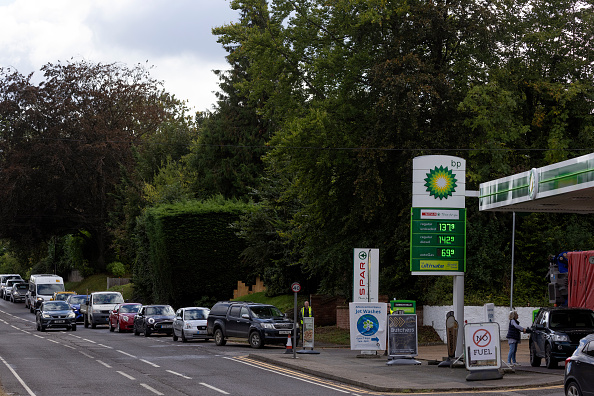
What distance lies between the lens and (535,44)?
35.0 metres

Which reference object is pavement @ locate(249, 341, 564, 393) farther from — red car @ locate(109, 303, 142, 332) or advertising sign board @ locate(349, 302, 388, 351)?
red car @ locate(109, 303, 142, 332)

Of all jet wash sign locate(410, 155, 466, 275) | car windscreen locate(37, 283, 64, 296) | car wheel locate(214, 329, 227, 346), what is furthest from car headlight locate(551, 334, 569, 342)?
car windscreen locate(37, 283, 64, 296)

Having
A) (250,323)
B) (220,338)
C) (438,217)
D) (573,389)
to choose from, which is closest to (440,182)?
(438,217)

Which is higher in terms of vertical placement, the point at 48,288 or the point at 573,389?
the point at 48,288

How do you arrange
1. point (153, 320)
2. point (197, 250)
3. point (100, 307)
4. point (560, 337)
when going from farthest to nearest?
point (197, 250), point (100, 307), point (153, 320), point (560, 337)

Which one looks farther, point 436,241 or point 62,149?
point 62,149

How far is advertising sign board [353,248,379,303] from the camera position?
2666 centimetres

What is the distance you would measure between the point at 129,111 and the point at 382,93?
41.9 metres

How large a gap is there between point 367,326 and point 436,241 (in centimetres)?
408

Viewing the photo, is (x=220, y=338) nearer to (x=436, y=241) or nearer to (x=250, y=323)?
(x=250, y=323)

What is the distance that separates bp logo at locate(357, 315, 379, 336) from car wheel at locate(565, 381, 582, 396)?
10.9 m

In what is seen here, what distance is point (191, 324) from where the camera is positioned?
3356 centimetres

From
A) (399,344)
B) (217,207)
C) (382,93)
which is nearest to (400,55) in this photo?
(382,93)

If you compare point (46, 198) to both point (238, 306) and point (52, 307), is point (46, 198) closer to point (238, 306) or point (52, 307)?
point (52, 307)
